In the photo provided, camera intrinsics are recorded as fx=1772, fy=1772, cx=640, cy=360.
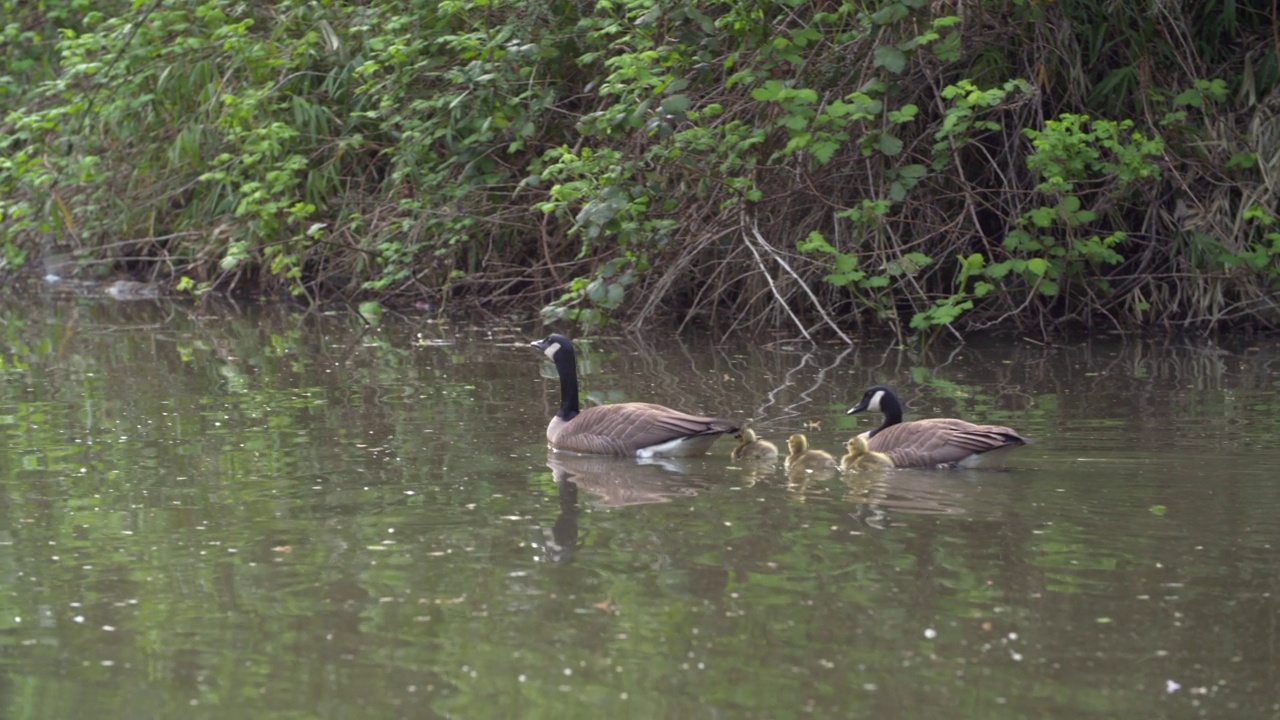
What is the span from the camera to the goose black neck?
988 cm

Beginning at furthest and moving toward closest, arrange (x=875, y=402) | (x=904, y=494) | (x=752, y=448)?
(x=875, y=402) → (x=752, y=448) → (x=904, y=494)

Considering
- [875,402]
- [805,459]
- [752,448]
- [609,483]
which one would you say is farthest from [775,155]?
[609,483]

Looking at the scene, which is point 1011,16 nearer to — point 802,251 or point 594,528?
point 802,251

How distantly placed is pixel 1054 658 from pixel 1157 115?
963cm

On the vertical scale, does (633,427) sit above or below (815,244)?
below

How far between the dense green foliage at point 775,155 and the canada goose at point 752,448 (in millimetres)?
4358

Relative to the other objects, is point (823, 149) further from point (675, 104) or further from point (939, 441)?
point (939, 441)

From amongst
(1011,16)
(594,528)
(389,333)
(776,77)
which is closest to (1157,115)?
(1011,16)

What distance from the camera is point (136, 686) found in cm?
540

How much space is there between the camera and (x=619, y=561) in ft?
22.5

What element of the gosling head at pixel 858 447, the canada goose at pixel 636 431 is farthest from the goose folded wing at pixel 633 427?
the gosling head at pixel 858 447

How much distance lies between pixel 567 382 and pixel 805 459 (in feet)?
5.85

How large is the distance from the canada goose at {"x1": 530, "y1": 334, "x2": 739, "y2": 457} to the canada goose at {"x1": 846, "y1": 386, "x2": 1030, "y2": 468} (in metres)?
0.81

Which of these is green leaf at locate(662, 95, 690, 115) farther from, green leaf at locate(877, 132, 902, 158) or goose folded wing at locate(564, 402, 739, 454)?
goose folded wing at locate(564, 402, 739, 454)
